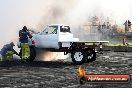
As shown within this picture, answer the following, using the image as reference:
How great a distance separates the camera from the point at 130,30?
1817 inches

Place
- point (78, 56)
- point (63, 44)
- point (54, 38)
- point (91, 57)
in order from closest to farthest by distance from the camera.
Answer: point (78, 56) → point (63, 44) → point (54, 38) → point (91, 57)

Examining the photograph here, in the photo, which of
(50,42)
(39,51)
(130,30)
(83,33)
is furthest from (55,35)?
(130,30)

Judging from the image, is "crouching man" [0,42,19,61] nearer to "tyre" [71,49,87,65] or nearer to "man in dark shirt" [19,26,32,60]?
"man in dark shirt" [19,26,32,60]

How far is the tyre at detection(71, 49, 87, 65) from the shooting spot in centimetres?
1922

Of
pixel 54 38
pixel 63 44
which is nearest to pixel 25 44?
pixel 54 38

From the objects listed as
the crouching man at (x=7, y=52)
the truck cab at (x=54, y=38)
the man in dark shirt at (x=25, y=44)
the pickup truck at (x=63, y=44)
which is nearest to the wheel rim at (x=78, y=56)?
the pickup truck at (x=63, y=44)

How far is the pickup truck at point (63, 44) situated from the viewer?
63.7 ft

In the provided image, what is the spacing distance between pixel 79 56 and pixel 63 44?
1.11 metres

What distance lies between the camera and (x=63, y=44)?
64.9 feet

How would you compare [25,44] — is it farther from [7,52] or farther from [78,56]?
[78,56]

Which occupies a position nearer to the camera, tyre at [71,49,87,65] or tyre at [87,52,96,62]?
tyre at [71,49,87,65]

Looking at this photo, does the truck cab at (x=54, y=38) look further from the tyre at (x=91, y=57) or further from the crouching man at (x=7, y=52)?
the crouching man at (x=7, y=52)

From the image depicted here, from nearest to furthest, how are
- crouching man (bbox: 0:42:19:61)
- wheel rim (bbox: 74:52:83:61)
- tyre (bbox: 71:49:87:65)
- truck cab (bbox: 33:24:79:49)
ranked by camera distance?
tyre (bbox: 71:49:87:65), wheel rim (bbox: 74:52:83:61), truck cab (bbox: 33:24:79:49), crouching man (bbox: 0:42:19:61)

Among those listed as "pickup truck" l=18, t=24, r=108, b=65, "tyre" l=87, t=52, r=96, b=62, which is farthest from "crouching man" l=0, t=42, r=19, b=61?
"tyre" l=87, t=52, r=96, b=62
